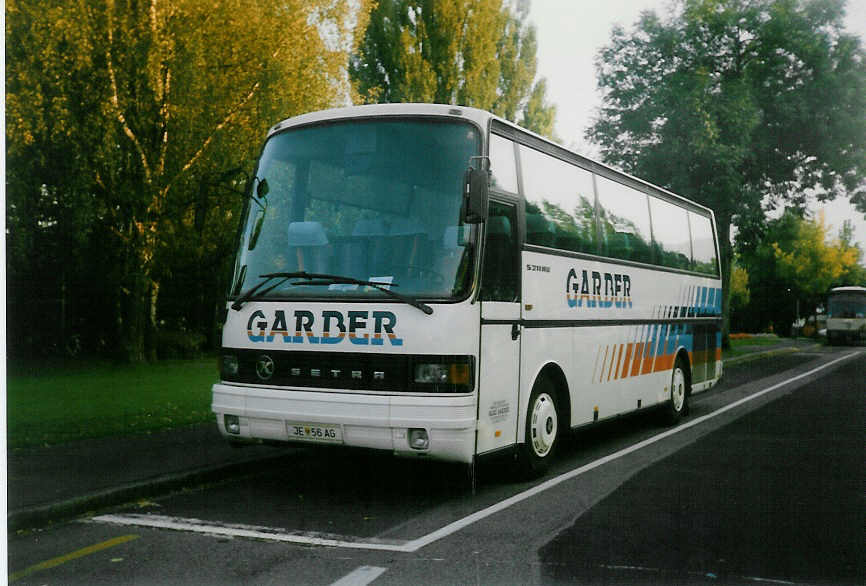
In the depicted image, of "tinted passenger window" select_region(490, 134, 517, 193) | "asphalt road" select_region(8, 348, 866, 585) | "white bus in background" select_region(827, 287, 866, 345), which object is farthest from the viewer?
"white bus in background" select_region(827, 287, 866, 345)

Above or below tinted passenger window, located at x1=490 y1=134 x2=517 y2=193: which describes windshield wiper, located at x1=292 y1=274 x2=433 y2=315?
below

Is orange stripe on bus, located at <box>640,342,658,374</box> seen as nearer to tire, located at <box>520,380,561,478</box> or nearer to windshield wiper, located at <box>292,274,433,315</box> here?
tire, located at <box>520,380,561,478</box>

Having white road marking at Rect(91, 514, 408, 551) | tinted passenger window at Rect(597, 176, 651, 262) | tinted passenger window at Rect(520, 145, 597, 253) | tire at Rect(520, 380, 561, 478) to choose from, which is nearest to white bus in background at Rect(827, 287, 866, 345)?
tinted passenger window at Rect(597, 176, 651, 262)

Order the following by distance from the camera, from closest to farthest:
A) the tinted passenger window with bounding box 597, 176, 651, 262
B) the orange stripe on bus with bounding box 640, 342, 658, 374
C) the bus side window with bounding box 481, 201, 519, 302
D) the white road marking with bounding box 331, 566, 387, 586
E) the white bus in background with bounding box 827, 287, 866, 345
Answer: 1. the white road marking with bounding box 331, 566, 387, 586
2. the bus side window with bounding box 481, 201, 519, 302
3. the tinted passenger window with bounding box 597, 176, 651, 262
4. the orange stripe on bus with bounding box 640, 342, 658, 374
5. the white bus in background with bounding box 827, 287, 866, 345

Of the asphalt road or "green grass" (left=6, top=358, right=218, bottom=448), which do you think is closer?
the asphalt road

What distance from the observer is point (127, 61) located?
19.1 m

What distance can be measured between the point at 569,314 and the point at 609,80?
61.7ft

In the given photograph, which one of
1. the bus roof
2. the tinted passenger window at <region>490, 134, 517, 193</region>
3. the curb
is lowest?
the curb

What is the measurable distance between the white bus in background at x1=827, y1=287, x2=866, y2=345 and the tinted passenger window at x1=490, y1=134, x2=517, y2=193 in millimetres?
45026

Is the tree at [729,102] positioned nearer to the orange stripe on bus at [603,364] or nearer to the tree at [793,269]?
the tree at [793,269]

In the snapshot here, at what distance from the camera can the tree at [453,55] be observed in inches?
1110

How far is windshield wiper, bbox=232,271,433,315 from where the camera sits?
6.88 metres

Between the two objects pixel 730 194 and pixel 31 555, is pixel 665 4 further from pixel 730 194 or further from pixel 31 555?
pixel 31 555

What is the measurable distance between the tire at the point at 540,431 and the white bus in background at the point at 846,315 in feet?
145
